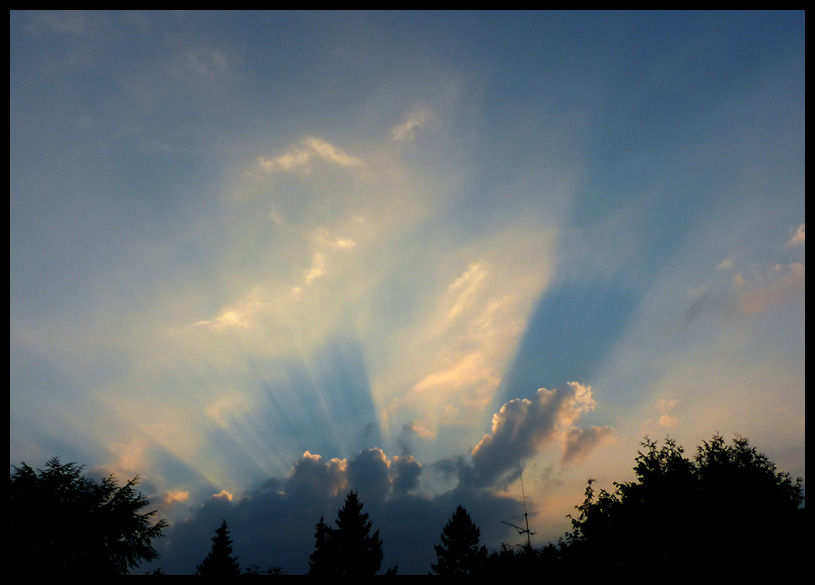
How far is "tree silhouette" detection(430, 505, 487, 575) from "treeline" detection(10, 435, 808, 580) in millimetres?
32275

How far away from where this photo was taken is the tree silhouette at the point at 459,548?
82250 millimetres

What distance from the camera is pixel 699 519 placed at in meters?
41.9

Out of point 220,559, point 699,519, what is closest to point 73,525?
point 220,559

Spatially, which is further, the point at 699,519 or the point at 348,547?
the point at 348,547

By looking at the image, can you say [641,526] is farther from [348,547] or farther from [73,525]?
[73,525]

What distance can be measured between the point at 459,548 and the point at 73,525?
7097 cm

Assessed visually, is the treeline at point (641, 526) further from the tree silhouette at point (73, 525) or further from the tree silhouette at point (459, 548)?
the tree silhouette at point (459, 548)

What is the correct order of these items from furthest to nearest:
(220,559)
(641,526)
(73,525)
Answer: (220,559) < (641,526) < (73,525)

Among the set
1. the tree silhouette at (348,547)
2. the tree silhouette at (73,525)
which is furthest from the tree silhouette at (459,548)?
the tree silhouette at (73,525)

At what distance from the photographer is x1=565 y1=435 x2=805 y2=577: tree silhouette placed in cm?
3803
